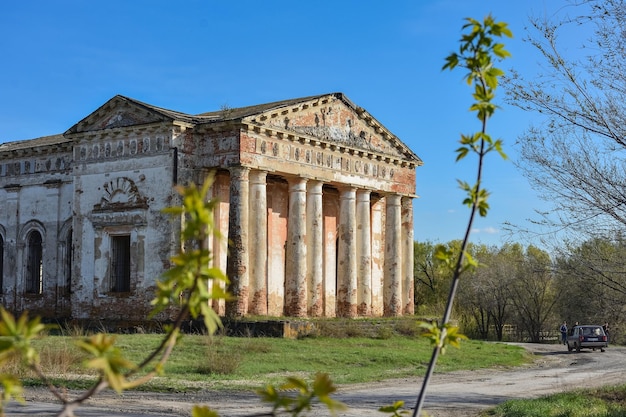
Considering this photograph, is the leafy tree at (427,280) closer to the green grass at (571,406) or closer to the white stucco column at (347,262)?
the white stucco column at (347,262)

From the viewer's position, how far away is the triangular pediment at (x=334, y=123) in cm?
2836

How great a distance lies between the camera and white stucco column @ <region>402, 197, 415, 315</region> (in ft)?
115

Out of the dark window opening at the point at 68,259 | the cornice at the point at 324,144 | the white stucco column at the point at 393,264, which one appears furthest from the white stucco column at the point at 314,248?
the dark window opening at the point at 68,259

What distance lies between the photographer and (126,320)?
27188 mm

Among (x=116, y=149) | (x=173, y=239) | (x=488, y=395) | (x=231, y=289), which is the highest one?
(x=116, y=149)

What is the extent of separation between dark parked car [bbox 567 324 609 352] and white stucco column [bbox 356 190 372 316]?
9.55 m

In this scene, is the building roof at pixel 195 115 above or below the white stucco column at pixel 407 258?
above

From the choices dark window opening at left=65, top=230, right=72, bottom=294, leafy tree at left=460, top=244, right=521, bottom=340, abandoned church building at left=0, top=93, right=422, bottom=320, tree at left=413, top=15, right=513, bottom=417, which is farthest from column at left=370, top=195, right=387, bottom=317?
tree at left=413, top=15, right=513, bottom=417

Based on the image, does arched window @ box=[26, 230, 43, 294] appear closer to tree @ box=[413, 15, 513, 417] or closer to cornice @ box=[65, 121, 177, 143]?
cornice @ box=[65, 121, 177, 143]

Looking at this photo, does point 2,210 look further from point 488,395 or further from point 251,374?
point 488,395

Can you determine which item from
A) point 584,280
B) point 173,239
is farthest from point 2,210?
point 584,280

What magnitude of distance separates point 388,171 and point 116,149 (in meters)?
11.9

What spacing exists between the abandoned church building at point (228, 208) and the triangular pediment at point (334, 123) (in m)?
0.06

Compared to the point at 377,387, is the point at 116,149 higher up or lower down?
higher up
